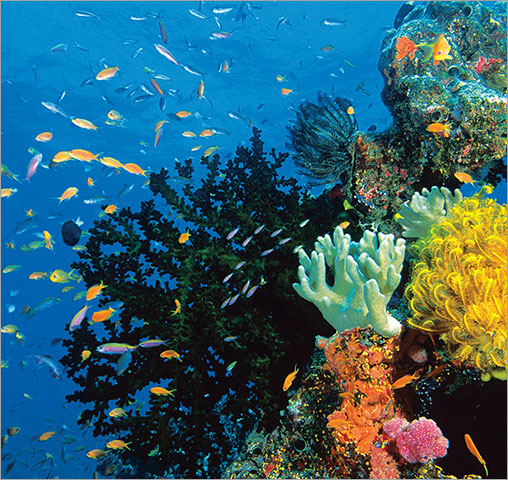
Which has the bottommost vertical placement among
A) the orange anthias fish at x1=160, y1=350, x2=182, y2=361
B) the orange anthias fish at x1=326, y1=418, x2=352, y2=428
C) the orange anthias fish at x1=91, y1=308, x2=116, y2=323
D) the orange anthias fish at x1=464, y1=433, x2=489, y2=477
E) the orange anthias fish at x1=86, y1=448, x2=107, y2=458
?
the orange anthias fish at x1=464, y1=433, x2=489, y2=477

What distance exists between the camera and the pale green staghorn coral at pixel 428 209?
11.9ft

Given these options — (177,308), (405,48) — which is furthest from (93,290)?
(405,48)

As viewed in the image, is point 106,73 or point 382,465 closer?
point 382,465

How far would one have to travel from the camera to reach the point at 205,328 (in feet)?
12.6

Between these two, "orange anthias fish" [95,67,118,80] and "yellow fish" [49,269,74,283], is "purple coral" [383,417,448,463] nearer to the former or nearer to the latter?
"yellow fish" [49,269,74,283]

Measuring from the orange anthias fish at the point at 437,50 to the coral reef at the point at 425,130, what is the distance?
2cm

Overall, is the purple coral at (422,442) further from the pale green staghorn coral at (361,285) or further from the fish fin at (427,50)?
the fish fin at (427,50)

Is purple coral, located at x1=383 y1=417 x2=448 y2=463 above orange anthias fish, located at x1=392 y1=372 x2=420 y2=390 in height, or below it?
below

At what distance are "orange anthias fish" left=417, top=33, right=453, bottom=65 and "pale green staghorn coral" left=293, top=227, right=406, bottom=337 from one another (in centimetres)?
347

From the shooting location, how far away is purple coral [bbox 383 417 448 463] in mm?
2268

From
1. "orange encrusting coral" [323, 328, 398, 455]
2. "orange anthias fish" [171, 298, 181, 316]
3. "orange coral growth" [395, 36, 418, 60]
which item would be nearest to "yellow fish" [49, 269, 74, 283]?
"orange anthias fish" [171, 298, 181, 316]

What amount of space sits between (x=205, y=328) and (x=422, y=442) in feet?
7.93

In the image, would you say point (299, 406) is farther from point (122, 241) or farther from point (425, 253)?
point (122, 241)

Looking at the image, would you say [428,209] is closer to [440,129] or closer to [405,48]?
[440,129]
